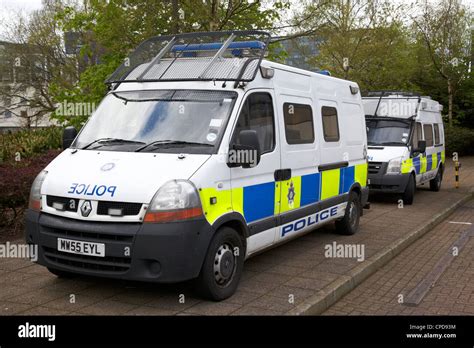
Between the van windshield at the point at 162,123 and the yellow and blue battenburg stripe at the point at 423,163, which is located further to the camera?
the yellow and blue battenburg stripe at the point at 423,163

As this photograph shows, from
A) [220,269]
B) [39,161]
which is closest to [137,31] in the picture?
[39,161]

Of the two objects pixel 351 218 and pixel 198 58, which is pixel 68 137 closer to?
pixel 198 58

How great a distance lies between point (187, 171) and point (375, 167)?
904 cm

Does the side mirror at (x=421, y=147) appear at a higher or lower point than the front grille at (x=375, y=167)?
higher

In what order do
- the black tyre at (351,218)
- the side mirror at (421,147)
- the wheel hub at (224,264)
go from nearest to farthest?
the wheel hub at (224,264), the black tyre at (351,218), the side mirror at (421,147)

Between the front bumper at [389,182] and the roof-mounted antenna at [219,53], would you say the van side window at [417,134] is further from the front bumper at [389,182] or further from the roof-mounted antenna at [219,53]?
the roof-mounted antenna at [219,53]

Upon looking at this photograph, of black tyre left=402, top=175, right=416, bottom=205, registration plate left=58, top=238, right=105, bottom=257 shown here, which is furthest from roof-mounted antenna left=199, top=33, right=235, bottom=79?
black tyre left=402, top=175, right=416, bottom=205

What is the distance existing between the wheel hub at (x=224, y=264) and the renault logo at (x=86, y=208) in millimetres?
1268

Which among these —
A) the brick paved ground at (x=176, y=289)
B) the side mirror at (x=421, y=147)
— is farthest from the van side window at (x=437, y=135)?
the brick paved ground at (x=176, y=289)

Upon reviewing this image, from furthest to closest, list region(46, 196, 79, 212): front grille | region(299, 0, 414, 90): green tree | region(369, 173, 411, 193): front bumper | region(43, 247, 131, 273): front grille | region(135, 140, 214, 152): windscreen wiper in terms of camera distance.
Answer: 1. region(299, 0, 414, 90): green tree
2. region(369, 173, 411, 193): front bumper
3. region(135, 140, 214, 152): windscreen wiper
4. region(46, 196, 79, 212): front grille
5. region(43, 247, 131, 273): front grille

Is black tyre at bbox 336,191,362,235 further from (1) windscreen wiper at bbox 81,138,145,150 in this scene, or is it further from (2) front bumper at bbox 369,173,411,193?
(1) windscreen wiper at bbox 81,138,145,150

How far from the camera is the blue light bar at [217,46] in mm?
6250

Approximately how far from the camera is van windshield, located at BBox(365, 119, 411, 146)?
13406 mm
